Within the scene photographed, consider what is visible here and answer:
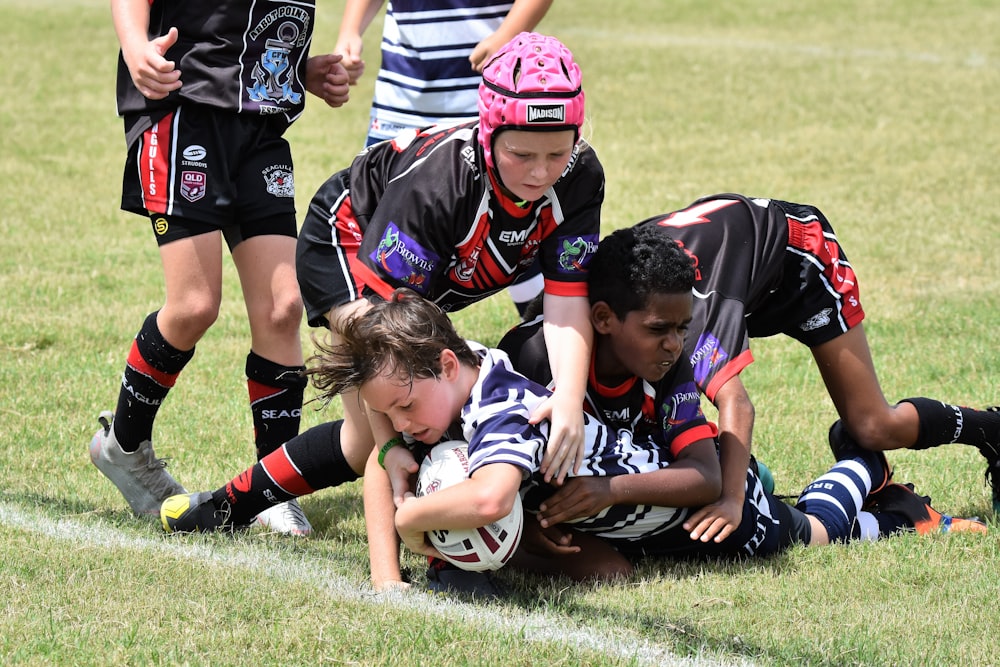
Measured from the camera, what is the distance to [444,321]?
347cm

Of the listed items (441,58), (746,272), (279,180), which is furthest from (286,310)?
(441,58)

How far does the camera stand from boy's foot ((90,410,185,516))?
418 cm

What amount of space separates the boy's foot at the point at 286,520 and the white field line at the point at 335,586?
0.80ft

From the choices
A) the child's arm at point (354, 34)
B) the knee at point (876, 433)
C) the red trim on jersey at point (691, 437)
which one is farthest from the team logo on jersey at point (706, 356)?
the child's arm at point (354, 34)

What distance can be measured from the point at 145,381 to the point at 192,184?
64 cm

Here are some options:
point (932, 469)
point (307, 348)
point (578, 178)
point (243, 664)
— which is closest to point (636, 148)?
point (307, 348)

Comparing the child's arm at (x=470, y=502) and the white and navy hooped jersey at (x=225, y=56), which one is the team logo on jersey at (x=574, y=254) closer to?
the child's arm at (x=470, y=502)

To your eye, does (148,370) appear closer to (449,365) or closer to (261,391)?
(261,391)

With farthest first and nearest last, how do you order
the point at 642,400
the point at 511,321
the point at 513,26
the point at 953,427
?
the point at 511,321 → the point at 513,26 → the point at 953,427 → the point at 642,400

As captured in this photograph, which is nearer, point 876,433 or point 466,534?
point 466,534

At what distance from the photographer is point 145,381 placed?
4191 mm

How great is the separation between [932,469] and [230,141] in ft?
8.72

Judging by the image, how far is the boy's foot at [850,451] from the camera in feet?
14.1

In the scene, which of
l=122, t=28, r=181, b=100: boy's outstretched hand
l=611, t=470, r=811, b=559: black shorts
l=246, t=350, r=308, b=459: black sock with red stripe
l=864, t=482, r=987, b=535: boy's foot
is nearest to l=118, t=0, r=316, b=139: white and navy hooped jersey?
l=122, t=28, r=181, b=100: boy's outstretched hand
